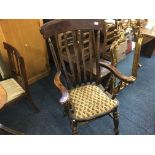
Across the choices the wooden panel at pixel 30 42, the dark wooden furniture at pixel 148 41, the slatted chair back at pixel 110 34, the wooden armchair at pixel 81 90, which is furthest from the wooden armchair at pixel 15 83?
the dark wooden furniture at pixel 148 41

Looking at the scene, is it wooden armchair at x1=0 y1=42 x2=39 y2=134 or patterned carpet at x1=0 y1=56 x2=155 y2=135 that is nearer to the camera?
wooden armchair at x1=0 y1=42 x2=39 y2=134

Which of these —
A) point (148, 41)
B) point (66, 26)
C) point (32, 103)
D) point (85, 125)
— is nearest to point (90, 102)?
point (85, 125)

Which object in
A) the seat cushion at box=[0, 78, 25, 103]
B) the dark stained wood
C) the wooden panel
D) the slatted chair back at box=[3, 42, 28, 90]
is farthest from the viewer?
the wooden panel

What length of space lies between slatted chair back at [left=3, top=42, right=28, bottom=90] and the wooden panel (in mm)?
273

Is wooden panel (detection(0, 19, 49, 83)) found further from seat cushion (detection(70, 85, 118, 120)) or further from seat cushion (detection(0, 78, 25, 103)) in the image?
seat cushion (detection(70, 85, 118, 120))

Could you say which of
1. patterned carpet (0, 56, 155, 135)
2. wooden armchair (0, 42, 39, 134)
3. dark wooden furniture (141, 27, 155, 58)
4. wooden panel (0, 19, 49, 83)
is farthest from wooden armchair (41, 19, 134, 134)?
dark wooden furniture (141, 27, 155, 58)

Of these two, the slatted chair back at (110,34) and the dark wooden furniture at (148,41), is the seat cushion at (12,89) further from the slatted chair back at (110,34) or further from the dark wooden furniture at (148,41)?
the dark wooden furniture at (148,41)

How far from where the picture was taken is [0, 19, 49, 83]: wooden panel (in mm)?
2049

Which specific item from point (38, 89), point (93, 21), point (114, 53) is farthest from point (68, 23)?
point (38, 89)

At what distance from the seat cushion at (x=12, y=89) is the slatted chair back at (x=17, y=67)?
5 centimetres

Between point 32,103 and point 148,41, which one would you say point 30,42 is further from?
point 148,41

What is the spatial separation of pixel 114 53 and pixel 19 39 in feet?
3.51

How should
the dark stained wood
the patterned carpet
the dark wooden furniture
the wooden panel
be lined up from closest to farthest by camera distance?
the dark stained wood, the patterned carpet, the wooden panel, the dark wooden furniture

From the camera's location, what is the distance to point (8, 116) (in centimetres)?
212
